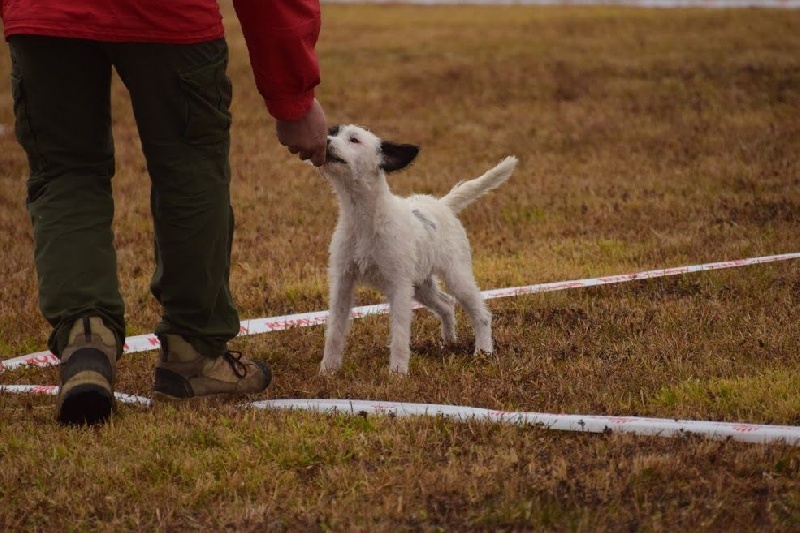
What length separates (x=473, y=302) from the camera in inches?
246

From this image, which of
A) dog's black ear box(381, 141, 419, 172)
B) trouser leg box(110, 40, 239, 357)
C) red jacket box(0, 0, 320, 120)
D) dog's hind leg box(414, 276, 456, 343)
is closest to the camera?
red jacket box(0, 0, 320, 120)

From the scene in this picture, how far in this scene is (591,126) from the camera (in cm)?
1477

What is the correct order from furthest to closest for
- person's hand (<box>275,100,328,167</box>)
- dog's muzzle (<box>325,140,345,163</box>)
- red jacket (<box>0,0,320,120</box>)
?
dog's muzzle (<box>325,140,345,163</box>), person's hand (<box>275,100,328,167</box>), red jacket (<box>0,0,320,120</box>)

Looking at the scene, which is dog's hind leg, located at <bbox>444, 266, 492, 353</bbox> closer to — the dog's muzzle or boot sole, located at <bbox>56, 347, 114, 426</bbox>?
the dog's muzzle

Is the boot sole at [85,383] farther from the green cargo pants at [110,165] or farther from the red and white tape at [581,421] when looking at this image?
the red and white tape at [581,421]

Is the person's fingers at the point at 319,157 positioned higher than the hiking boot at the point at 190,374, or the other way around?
the person's fingers at the point at 319,157

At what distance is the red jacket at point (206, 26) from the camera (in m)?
4.22

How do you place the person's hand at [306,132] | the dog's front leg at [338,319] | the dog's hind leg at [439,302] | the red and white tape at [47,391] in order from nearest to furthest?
the person's hand at [306,132] < the red and white tape at [47,391] < the dog's front leg at [338,319] < the dog's hind leg at [439,302]

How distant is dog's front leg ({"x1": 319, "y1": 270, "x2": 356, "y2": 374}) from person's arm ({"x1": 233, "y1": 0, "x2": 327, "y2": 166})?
4.47 feet

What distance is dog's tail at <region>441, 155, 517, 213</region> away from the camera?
6.63m

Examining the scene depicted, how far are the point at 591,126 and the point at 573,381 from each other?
995 cm

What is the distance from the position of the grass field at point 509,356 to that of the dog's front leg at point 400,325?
119mm

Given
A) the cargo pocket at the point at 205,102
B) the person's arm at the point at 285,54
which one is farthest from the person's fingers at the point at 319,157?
the cargo pocket at the point at 205,102

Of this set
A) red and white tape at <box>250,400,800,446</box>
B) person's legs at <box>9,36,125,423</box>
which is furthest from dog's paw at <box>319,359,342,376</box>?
person's legs at <box>9,36,125,423</box>
